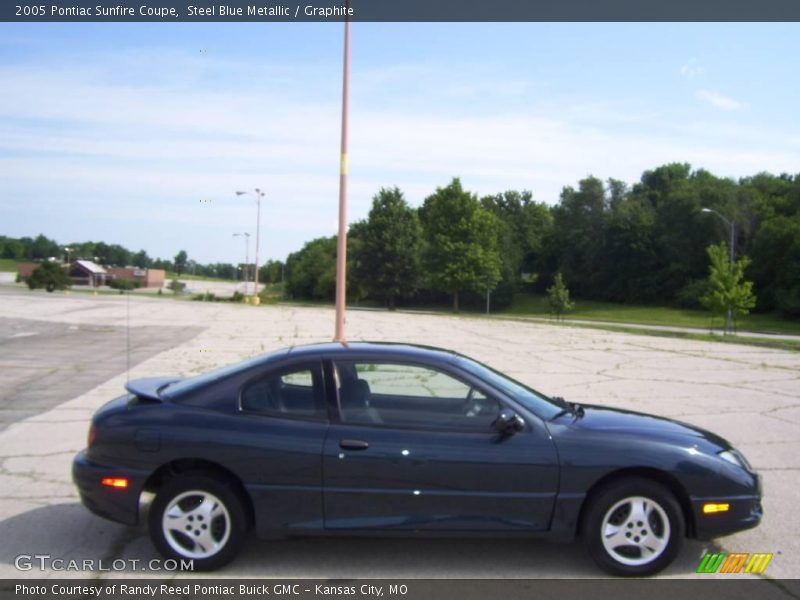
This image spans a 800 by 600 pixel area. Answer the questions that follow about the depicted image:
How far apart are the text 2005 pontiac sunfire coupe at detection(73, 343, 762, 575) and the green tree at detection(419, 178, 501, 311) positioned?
6467 centimetres

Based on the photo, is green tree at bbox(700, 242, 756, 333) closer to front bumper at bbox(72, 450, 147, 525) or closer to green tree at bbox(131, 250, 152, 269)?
green tree at bbox(131, 250, 152, 269)

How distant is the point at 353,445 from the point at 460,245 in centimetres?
6622

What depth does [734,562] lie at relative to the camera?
5.00 metres

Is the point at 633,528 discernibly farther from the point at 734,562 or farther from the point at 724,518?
the point at 734,562

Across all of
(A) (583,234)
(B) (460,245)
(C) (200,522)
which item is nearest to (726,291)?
(B) (460,245)

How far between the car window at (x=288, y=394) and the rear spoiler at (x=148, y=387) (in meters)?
0.65

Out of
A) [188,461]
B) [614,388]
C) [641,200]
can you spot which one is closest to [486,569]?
[188,461]

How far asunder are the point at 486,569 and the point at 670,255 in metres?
78.3

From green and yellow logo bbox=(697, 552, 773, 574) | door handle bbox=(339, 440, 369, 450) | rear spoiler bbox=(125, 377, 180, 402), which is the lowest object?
green and yellow logo bbox=(697, 552, 773, 574)

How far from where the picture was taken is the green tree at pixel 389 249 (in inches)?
3009

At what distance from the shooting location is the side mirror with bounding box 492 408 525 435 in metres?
4.71

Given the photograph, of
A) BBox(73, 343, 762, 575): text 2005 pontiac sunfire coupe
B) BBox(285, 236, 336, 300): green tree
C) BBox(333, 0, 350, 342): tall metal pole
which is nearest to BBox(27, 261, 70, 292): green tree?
BBox(333, 0, 350, 342): tall metal pole

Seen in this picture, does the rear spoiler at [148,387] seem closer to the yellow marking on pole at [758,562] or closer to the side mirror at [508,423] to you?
the side mirror at [508,423]
